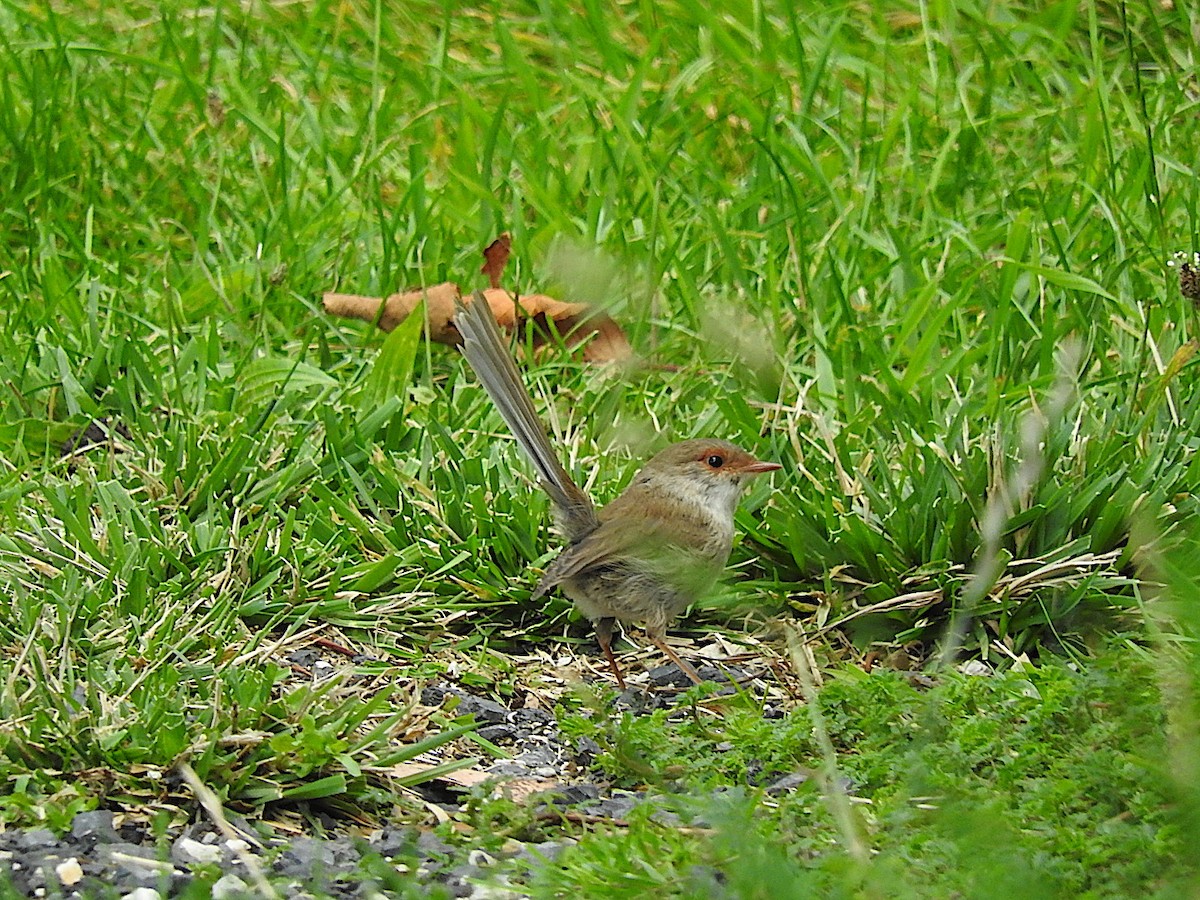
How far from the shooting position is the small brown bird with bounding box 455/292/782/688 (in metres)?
4.07

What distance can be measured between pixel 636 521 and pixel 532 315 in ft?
4.71

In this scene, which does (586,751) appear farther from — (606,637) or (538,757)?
(606,637)

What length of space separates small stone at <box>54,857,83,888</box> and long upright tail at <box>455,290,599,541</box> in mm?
1603

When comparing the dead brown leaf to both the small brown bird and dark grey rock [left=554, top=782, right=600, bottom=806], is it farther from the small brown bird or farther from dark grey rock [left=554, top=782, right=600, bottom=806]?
dark grey rock [left=554, top=782, right=600, bottom=806]

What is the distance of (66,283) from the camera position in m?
5.53

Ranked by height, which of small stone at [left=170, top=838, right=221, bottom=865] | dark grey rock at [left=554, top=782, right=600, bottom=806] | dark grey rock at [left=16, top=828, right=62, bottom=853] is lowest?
dark grey rock at [left=554, top=782, right=600, bottom=806]

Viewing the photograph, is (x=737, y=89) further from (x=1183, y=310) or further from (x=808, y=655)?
(x=808, y=655)

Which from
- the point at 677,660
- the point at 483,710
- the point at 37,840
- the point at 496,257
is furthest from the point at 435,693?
the point at 496,257

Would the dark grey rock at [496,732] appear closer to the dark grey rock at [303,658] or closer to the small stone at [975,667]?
the dark grey rock at [303,658]

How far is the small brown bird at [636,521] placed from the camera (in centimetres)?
407

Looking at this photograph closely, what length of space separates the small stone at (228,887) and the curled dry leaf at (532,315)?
2621mm

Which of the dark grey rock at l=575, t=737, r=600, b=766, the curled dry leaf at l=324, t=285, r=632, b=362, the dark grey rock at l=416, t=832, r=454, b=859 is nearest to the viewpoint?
the dark grey rock at l=416, t=832, r=454, b=859

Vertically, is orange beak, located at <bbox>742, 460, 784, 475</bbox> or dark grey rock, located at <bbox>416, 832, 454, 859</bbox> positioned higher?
orange beak, located at <bbox>742, 460, 784, 475</bbox>

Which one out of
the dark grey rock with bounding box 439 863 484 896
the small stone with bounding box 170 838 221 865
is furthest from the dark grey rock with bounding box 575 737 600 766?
the small stone with bounding box 170 838 221 865
